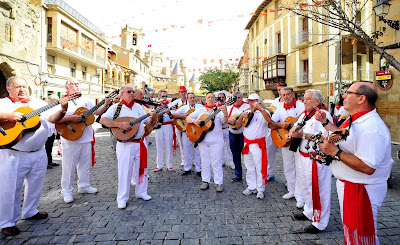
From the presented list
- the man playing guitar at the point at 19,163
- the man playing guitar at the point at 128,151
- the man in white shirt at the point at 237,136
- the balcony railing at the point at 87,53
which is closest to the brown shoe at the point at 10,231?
the man playing guitar at the point at 19,163

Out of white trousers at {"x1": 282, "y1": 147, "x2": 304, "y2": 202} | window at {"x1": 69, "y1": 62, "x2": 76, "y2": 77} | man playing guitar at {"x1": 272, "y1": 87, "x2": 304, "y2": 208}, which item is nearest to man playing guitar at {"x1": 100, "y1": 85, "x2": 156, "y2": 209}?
man playing guitar at {"x1": 272, "y1": 87, "x2": 304, "y2": 208}

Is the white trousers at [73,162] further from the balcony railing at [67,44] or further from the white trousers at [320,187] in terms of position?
A: the balcony railing at [67,44]

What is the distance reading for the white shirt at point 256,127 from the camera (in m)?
4.79

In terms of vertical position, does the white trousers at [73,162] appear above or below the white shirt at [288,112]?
below

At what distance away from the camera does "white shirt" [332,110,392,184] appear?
203 centimetres

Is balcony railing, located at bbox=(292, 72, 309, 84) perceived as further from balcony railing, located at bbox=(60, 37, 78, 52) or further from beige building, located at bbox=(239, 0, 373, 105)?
balcony railing, located at bbox=(60, 37, 78, 52)

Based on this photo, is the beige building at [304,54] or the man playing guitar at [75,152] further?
the beige building at [304,54]

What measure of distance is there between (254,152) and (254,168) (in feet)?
1.31

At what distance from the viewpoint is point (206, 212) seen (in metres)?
4.01

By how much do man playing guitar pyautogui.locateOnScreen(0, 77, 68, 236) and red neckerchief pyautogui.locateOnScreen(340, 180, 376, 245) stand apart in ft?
13.1

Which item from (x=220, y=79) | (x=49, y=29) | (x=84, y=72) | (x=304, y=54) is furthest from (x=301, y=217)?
(x=220, y=79)

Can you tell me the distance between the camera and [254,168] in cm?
495

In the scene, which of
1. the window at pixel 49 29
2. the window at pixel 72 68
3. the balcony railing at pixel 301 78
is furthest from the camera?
the window at pixel 72 68

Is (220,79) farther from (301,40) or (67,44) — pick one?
(67,44)
